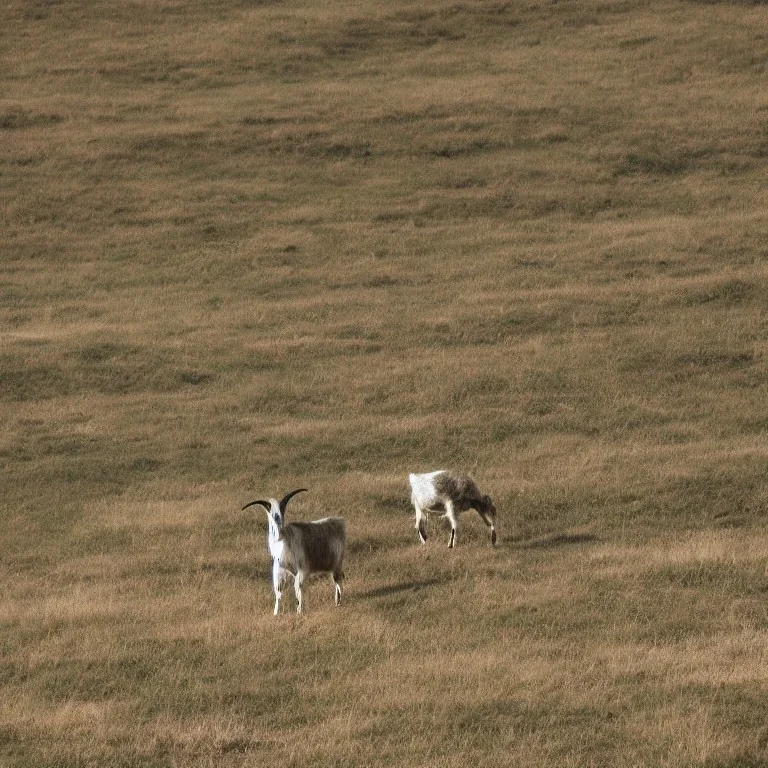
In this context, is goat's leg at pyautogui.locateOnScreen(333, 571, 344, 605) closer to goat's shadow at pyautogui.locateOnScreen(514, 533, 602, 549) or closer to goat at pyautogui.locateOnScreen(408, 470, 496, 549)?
goat at pyautogui.locateOnScreen(408, 470, 496, 549)

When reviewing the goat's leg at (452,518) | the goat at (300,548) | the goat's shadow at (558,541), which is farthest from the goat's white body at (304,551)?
the goat's shadow at (558,541)

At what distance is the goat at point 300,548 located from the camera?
17734 millimetres

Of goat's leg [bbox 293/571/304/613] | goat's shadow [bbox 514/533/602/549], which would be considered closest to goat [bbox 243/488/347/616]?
goat's leg [bbox 293/571/304/613]

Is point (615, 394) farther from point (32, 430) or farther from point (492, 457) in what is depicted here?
point (32, 430)

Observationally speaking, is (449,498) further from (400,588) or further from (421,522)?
(400,588)

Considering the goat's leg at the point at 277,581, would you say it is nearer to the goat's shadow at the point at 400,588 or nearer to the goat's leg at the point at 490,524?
the goat's shadow at the point at 400,588

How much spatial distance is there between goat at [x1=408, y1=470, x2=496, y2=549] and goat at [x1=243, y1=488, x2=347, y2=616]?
2.92 metres

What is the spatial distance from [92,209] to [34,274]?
727 cm

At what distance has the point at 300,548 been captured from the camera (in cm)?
1808

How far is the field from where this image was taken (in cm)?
1473

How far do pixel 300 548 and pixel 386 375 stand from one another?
16.1m

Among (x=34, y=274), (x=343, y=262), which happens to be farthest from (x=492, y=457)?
(x=34, y=274)

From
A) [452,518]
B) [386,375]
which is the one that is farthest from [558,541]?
[386,375]

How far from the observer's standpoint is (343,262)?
45.6 meters
